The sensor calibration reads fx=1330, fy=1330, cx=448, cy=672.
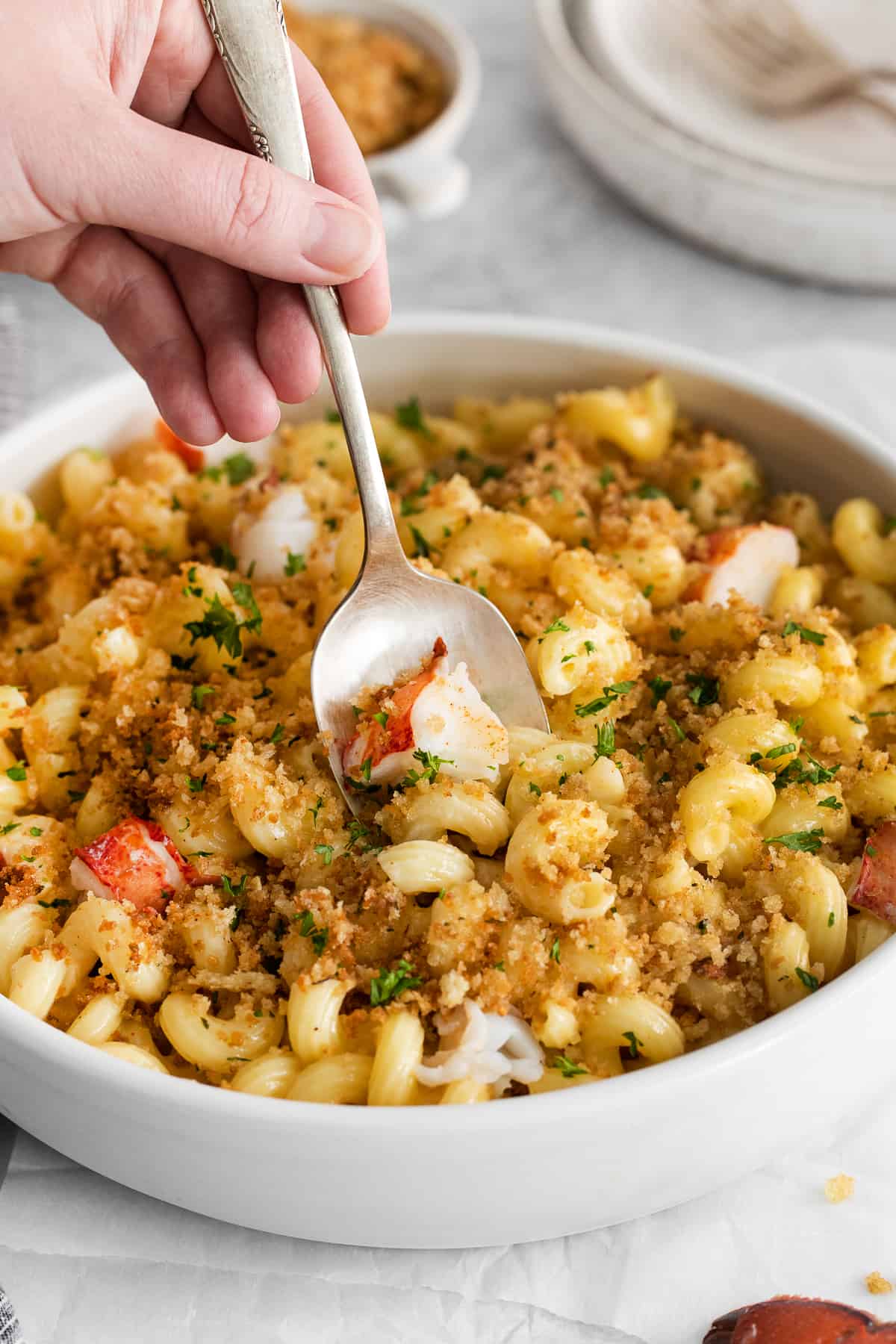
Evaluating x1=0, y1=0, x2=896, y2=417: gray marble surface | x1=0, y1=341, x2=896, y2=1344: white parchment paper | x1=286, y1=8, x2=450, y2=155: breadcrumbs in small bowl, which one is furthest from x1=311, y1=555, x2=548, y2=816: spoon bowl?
x1=286, y1=8, x2=450, y2=155: breadcrumbs in small bowl

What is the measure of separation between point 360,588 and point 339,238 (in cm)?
42

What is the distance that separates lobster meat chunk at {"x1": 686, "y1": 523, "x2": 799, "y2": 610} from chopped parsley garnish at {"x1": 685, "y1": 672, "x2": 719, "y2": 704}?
0.46 ft

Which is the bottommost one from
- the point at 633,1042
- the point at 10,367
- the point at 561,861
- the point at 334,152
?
the point at 10,367

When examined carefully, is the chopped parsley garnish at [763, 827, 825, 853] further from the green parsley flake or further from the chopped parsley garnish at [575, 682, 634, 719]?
the green parsley flake

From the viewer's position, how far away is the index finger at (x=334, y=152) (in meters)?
1.76

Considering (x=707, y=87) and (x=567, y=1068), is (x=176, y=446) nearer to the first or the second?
(x=567, y=1068)

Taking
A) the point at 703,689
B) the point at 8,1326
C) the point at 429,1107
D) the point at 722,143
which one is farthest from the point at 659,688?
the point at 722,143

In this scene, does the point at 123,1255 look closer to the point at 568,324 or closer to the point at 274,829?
the point at 274,829

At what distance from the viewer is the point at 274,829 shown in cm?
153

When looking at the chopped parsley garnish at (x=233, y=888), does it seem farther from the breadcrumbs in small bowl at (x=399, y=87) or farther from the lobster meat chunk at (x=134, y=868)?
the breadcrumbs in small bowl at (x=399, y=87)

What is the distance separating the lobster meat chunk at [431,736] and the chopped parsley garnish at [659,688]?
9.6 inches

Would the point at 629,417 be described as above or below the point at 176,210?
below

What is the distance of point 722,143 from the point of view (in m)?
2.85

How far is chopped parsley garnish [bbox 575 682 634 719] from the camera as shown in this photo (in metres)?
1.64
